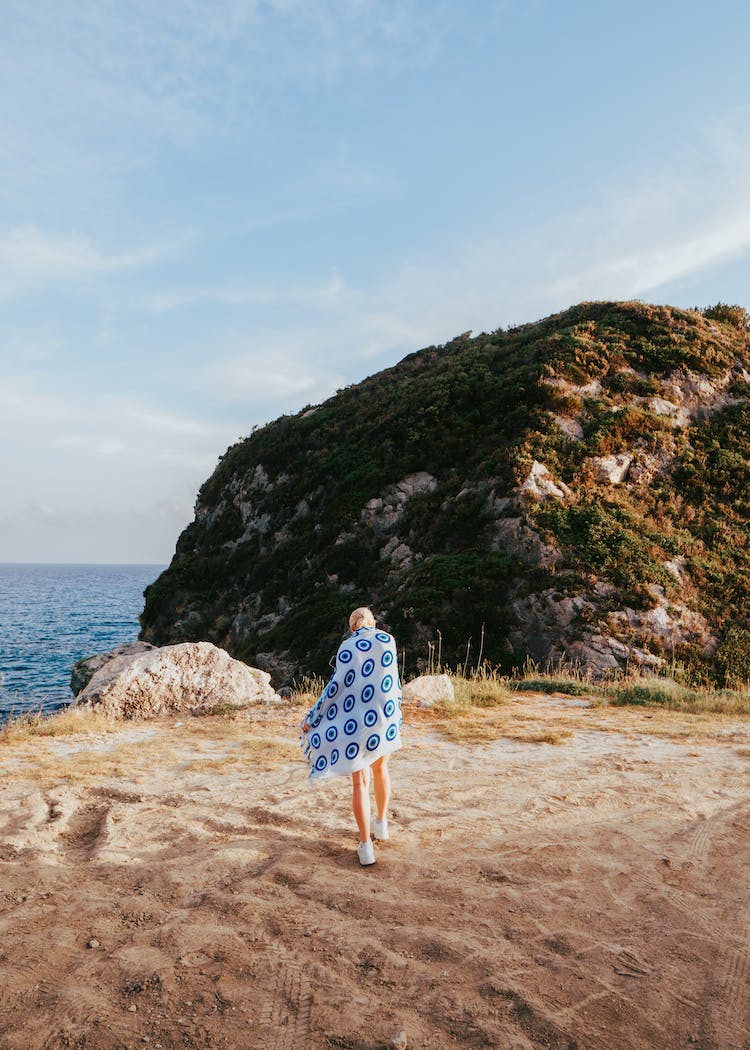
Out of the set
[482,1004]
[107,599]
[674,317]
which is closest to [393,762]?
[482,1004]

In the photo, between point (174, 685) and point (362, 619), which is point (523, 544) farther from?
point (362, 619)

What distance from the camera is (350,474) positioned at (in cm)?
3162

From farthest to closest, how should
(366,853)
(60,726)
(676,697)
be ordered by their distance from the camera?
1. (676,697)
2. (60,726)
3. (366,853)

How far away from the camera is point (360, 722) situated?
6344mm

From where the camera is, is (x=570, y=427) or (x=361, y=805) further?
(x=570, y=427)

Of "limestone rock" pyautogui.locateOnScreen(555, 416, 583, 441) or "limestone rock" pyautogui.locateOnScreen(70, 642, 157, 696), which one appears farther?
"limestone rock" pyautogui.locateOnScreen(555, 416, 583, 441)

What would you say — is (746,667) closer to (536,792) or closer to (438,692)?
(438,692)

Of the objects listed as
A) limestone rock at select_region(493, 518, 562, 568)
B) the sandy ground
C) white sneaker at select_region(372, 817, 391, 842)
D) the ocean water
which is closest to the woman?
white sneaker at select_region(372, 817, 391, 842)

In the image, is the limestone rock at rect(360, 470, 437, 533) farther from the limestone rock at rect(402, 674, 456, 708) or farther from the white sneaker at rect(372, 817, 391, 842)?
the white sneaker at rect(372, 817, 391, 842)

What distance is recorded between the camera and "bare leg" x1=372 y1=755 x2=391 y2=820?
6.60m

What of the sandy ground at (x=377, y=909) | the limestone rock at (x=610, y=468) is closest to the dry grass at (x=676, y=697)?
the sandy ground at (x=377, y=909)

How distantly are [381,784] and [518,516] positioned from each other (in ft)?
58.5

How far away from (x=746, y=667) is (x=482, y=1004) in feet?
62.3

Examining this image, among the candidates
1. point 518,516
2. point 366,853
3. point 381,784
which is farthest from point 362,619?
point 518,516
